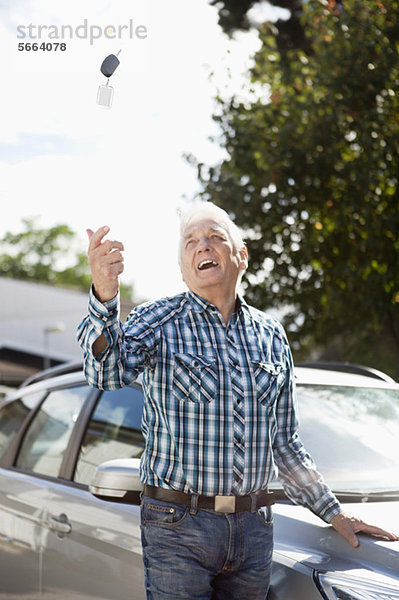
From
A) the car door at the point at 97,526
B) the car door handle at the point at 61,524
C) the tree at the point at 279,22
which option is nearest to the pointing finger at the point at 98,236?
the car door at the point at 97,526

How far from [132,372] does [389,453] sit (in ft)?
4.17

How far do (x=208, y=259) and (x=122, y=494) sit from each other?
792mm

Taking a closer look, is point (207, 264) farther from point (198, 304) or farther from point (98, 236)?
point (98, 236)

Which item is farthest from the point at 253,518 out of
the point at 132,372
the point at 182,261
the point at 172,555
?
the point at 182,261

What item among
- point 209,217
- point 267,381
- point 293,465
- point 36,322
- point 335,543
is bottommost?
point 335,543

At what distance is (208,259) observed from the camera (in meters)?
2.35

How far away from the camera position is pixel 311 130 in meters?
7.41

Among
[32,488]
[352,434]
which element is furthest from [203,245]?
[32,488]

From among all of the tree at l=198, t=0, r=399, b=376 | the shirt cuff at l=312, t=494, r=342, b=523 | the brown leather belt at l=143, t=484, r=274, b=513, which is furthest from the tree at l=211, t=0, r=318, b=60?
the brown leather belt at l=143, t=484, r=274, b=513

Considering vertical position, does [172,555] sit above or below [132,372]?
below

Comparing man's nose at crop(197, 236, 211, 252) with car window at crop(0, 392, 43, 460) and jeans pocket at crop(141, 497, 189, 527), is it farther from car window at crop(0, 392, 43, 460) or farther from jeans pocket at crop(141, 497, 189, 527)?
car window at crop(0, 392, 43, 460)

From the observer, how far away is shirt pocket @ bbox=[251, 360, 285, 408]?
7.52 feet

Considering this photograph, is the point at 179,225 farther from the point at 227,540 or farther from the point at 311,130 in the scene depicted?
the point at 311,130

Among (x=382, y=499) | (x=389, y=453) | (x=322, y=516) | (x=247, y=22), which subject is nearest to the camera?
(x=322, y=516)
